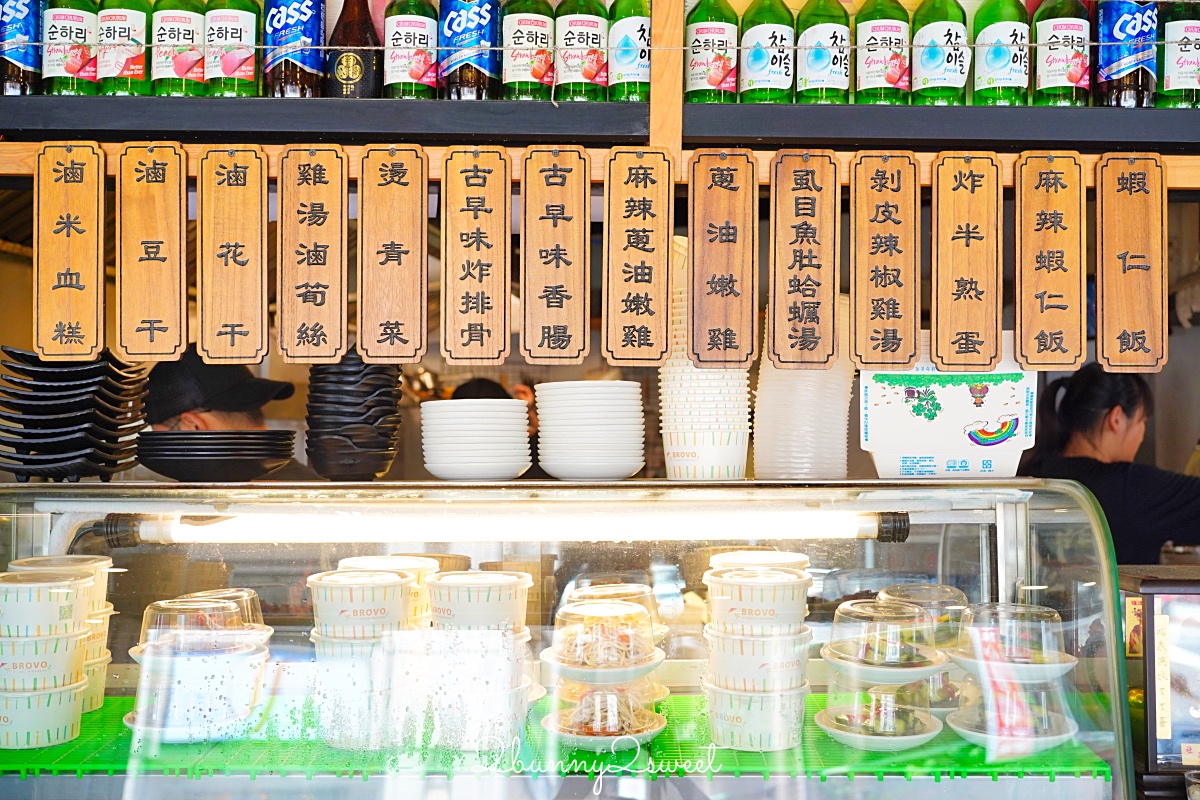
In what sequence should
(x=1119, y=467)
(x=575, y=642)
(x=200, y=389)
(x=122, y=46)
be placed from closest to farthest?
(x=575, y=642), (x=122, y=46), (x=200, y=389), (x=1119, y=467)

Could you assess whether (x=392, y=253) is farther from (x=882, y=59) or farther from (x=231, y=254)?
(x=882, y=59)

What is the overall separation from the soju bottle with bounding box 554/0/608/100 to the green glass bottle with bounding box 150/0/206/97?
0.72 m

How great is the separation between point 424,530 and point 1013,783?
44.9 inches

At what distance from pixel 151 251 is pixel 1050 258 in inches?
69.9

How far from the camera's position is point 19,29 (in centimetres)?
186

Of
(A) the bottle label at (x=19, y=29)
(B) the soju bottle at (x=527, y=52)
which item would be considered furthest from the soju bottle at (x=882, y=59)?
(A) the bottle label at (x=19, y=29)

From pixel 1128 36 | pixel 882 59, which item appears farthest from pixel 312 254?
pixel 1128 36

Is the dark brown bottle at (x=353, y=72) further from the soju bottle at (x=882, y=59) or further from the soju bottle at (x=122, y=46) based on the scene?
the soju bottle at (x=882, y=59)

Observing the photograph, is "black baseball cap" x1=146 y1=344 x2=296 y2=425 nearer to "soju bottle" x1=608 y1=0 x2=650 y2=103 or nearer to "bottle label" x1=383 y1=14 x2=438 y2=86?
"bottle label" x1=383 y1=14 x2=438 y2=86

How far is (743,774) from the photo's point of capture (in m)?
1.60

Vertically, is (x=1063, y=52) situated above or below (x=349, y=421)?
above

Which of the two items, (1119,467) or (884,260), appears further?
(1119,467)

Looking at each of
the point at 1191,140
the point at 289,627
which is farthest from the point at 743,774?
the point at 1191,140

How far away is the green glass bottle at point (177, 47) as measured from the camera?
185cm
